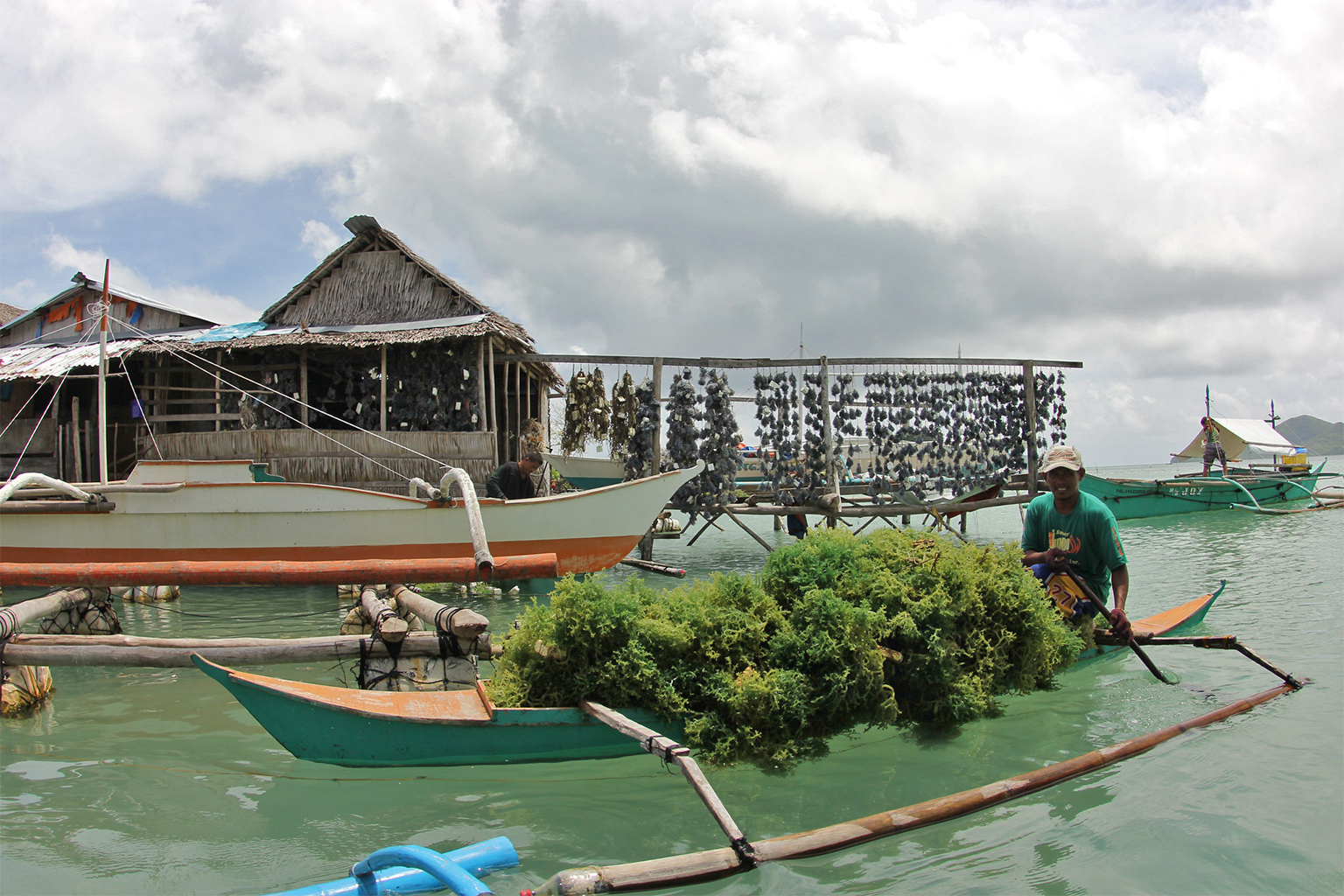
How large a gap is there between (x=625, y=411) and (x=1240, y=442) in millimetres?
32430

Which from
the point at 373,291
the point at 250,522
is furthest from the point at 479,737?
the point at 373,291

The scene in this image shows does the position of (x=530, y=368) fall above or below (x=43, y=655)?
above

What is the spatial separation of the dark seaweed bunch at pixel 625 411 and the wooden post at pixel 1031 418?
744 cm

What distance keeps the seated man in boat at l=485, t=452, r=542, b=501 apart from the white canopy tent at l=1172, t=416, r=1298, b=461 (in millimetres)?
32682

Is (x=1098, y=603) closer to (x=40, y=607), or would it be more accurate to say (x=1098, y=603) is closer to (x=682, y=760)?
(x=682, y=760)

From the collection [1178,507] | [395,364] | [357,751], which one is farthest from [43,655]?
[1178,507]

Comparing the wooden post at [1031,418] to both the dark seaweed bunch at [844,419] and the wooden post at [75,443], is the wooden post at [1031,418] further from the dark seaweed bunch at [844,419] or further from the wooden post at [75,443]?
the wooden post at [75,443]

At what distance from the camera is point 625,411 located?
14.0m

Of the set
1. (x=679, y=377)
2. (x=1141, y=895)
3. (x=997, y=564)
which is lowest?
(x=1141, y=895)

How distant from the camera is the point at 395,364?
47.4 feet

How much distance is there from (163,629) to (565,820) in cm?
815

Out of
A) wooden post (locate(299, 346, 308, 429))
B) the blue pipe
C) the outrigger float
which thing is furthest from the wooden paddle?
wooden post (locate(299, 346, 308, 429))

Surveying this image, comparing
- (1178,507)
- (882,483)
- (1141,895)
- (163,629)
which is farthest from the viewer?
(1178,507)

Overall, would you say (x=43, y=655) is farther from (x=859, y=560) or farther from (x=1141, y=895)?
(x=1141, y=895)
